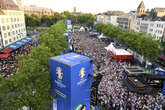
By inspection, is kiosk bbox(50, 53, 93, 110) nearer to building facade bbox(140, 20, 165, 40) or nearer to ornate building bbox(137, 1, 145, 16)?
building facade bbox(140, 20, 165, 40)

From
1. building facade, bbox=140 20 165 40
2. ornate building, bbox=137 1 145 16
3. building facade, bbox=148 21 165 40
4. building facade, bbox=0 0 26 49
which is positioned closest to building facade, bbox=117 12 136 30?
ornate building, bbox=137 1 145 16

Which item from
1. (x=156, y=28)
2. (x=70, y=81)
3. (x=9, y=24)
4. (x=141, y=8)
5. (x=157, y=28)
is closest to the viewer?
(x=70, y=81)

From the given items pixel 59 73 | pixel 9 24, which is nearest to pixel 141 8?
pixel 9 24

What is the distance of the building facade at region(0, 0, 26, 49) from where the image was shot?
34.4 meters

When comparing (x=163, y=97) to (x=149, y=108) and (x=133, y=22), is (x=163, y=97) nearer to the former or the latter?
(x=149, y=108)

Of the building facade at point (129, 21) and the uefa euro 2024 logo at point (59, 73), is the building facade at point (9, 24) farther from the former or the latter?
the building facade at point (129, 21)

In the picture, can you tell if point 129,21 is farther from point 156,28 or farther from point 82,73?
point 82,73

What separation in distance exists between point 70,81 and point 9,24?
37185mm

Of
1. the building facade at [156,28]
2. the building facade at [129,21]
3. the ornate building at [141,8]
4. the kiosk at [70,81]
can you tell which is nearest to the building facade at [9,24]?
the kiosk at [70,81]

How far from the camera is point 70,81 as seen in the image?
29.9 feet

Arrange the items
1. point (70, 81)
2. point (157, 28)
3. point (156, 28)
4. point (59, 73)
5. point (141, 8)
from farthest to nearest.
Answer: point (141, 8)
point (156, 28)
point (157, 28)
point (59, 73)
point (70, 81)

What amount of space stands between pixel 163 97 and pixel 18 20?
46947mm

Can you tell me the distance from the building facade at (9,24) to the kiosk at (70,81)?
99.3 ft

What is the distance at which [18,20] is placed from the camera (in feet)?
148
